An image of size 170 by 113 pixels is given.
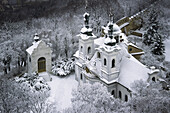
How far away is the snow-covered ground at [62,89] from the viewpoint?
2880 centimetres

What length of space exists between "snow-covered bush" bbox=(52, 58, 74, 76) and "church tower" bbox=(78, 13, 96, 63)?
471 cm

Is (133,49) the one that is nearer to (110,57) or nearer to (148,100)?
(110,57)

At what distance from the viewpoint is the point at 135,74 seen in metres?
25.5

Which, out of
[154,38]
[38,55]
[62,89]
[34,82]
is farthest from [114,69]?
[154,38]

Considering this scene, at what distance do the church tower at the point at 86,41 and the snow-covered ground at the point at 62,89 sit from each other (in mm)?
4027

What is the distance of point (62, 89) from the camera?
3209 cm

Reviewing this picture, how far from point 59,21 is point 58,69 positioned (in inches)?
737

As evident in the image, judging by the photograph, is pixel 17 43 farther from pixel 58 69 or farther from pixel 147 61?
pixel 147 61

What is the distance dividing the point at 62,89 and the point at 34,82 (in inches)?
146

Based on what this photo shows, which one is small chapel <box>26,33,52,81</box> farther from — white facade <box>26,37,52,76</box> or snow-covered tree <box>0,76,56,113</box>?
snow-covered tree <box>0,76,56,113</box>

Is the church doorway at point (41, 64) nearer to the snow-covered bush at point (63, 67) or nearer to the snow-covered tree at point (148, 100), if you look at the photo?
the snow-covered bush at point (63, 67)

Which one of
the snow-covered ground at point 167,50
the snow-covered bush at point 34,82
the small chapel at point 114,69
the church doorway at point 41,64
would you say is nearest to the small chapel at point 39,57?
the church doorway at point 41,64

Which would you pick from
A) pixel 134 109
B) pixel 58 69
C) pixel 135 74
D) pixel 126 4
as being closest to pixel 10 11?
pixel 58 69

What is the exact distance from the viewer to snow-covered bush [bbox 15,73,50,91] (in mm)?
30891
